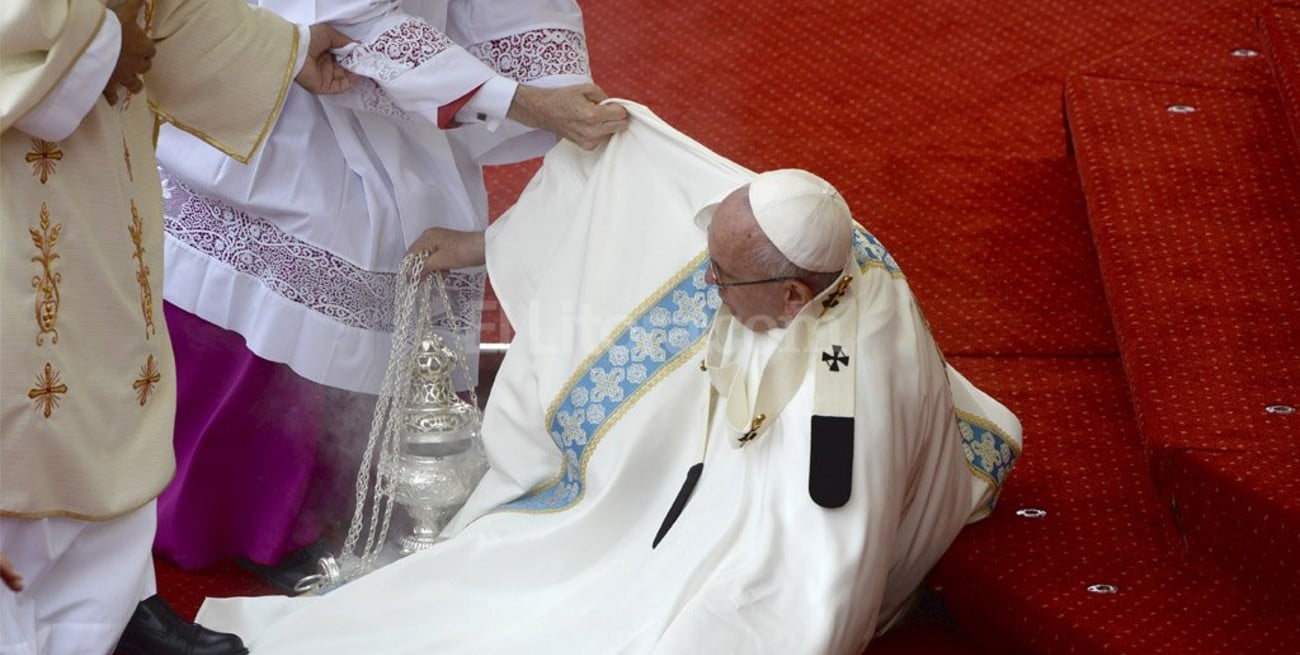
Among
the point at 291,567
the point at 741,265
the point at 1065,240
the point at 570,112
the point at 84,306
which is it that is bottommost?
the point at 291,567

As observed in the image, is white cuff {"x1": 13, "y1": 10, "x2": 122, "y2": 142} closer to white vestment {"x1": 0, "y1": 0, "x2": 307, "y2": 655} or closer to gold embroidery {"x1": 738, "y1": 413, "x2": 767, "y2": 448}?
white vestment {"x1": 0, "y1": 0, "x2": 307, "y2": 655}

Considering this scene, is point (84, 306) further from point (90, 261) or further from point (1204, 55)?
point (1204, 55)

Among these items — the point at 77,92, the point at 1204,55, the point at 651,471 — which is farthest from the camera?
the point at 1204,55

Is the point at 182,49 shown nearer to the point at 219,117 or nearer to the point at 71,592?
the point at 219,117

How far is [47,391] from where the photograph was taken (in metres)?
3.25

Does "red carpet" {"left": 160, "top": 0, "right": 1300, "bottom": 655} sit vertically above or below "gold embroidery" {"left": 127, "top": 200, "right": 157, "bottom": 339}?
below

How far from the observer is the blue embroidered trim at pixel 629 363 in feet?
12.4

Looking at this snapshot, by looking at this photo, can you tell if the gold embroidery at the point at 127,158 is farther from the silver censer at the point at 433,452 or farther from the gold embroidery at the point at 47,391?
the silver censer at the point at 433,452

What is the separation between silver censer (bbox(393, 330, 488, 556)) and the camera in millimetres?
4270

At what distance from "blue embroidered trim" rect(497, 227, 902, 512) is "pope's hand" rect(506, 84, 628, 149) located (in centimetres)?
49

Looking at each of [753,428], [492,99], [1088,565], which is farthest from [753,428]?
[492,99]

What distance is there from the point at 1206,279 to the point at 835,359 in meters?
1.84

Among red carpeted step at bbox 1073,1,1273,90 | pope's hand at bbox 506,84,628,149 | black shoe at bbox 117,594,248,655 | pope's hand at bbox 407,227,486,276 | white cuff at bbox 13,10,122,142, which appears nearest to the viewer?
white cuff at bbox 13,10,122,142

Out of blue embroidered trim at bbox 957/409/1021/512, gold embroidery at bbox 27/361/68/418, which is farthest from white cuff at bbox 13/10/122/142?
blue embroidered trim at bbox 957/409/1021/512
